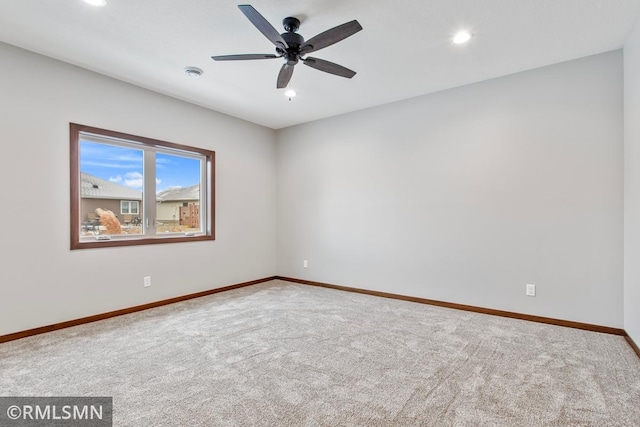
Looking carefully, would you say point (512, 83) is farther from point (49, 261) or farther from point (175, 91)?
point (49, 261)

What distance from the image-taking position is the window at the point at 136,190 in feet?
11.5

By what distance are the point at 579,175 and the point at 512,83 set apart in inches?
47.7

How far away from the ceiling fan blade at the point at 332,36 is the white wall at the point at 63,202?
2.52 meters

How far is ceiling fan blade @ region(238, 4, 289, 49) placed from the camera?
6.57 ft

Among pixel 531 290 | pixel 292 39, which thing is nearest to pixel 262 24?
pixel 292 39

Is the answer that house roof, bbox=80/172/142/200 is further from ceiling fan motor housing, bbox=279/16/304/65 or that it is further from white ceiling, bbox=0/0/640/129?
ceiling fan motor housing, bbox=279/16/304/65

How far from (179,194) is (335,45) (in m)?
2.96

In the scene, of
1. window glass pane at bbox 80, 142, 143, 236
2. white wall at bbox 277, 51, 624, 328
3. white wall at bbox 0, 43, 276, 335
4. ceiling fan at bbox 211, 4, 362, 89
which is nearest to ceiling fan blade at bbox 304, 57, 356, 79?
ceiling fan at bbox 211, 4, 362, 89

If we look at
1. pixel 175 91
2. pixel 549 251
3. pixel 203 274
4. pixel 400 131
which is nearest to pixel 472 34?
pixel 400 131

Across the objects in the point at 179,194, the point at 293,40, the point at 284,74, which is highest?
the point at 293,40

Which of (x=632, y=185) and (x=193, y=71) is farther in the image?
(x=193, y=71)

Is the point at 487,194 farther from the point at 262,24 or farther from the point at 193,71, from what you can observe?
the point at 193,71

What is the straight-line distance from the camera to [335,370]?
236cm

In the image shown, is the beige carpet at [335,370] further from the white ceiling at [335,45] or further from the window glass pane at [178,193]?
the white ceiling at [335,45]
